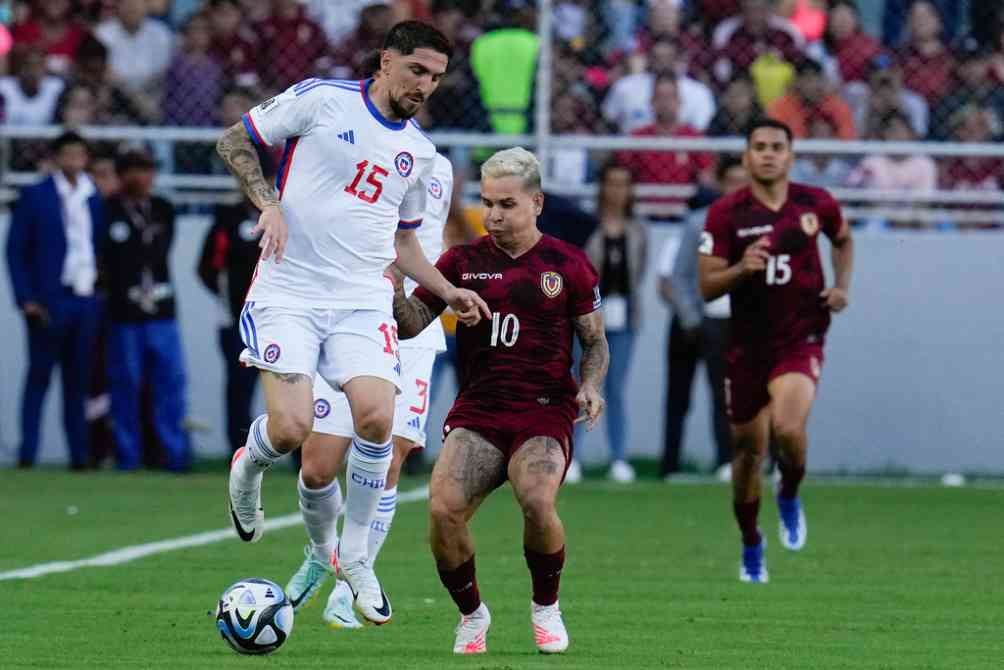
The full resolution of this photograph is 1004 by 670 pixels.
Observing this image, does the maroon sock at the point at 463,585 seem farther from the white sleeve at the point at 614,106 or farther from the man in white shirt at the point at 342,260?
the white sleeve at the point at 614,106

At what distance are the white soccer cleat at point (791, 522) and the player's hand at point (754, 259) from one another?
145 cm

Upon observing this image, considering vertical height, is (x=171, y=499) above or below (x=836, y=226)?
below

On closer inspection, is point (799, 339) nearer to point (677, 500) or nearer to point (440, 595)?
point (440, 595)

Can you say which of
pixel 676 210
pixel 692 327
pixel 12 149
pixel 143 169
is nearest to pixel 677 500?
pixel 692 327

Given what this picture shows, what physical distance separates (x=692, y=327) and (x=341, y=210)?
829 centimetres

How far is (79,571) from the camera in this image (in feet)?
35.4

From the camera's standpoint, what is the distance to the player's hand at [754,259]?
10906 millimetres

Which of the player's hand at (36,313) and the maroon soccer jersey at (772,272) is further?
the player's hand at (36,313)

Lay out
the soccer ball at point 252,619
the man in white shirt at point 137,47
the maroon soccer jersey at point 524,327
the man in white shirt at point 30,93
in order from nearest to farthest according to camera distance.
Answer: the soccer ball at point 252,619 → the maroon soccer jersey at point 524,327 → the man in white shirt at point 30,93 → the man in white shirt at point 137,47

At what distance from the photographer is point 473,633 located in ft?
26.0

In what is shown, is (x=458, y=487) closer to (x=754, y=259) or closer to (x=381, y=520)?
(x=381, y=520)

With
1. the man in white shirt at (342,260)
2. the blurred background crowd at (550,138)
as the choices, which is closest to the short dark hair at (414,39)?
the man in white shirt at (342,260)

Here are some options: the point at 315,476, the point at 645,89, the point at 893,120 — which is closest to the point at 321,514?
the point at 315,476

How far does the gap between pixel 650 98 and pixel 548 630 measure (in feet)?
35.3
